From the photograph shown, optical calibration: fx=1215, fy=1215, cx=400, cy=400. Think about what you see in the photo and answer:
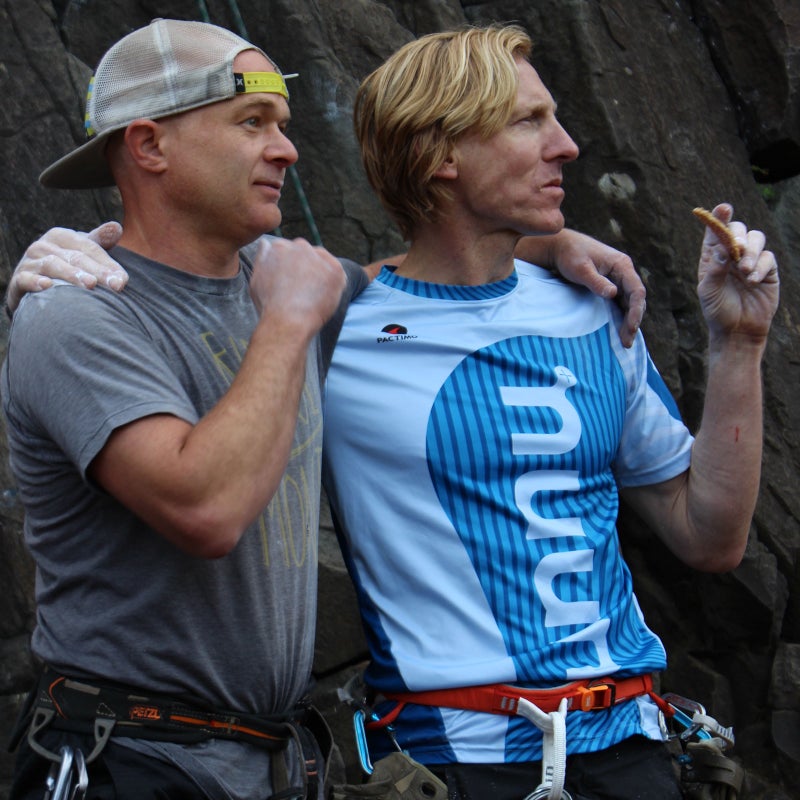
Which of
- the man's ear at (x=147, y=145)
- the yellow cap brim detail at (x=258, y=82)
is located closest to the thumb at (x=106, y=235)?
the man's ear at (x=147, y=145)

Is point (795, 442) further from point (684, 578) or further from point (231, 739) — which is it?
point (231, 739)

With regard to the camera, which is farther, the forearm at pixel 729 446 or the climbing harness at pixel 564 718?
the forearm at pixel 729 446

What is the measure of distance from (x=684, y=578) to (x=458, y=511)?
250cm

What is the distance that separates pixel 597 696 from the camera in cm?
219

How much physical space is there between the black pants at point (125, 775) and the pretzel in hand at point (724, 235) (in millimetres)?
1329

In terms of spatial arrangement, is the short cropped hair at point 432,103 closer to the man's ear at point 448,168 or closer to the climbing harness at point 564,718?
the man's ear at point 448,168

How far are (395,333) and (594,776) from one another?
91cm

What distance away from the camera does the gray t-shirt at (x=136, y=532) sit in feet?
6.01

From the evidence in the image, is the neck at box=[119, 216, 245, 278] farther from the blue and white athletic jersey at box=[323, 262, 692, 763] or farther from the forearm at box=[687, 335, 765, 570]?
the forearm at box=[687, 335, 765, 570]

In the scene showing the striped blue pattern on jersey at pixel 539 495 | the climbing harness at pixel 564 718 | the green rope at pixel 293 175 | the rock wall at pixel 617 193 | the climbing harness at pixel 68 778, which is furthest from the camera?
the green rope at pixel 293 175

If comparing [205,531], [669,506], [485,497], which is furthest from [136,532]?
[669,506]

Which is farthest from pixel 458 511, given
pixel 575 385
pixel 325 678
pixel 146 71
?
pixel 325 678

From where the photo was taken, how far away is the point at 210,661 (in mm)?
1963

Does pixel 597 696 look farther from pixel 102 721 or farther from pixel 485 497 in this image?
pixel 102 721
